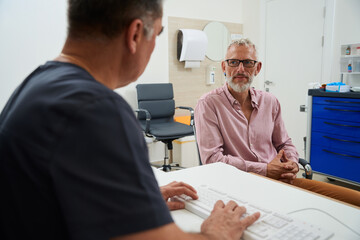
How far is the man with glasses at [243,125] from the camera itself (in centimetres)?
172

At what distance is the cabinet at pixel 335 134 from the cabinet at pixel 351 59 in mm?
739

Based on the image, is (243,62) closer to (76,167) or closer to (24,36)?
(76,167)

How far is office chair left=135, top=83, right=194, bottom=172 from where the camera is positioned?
3.39m

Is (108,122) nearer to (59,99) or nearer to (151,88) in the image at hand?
(59,99)

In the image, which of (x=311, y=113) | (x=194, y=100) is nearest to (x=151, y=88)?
(x=194, y=100)

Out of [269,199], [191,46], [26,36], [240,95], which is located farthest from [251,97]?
[26,36]

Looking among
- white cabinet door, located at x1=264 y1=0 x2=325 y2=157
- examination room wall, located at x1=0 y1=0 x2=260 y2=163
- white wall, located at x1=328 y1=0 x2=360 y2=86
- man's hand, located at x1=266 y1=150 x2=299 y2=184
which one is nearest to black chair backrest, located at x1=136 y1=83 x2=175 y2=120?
examination room wall, located at x1=0 y1=0 x2=260 y2=163

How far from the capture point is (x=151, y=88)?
375 centimetres

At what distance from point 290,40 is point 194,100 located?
1557 mm

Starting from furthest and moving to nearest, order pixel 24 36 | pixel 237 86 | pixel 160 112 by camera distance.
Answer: pixel 160 112
pixel 24 36
pixel 237 86

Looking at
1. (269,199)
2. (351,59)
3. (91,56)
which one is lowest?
(269,199)

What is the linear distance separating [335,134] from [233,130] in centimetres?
169

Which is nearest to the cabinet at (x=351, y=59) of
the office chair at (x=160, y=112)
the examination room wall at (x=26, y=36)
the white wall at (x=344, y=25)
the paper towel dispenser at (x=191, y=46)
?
the white wall at (x=344, y=25)

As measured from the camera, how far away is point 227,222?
805 mm
